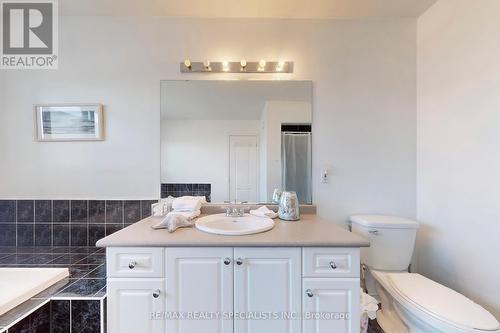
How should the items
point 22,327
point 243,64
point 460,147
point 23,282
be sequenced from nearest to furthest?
1. point 22,327
2. point 23,282
3. point 460,147
4. point 243,64

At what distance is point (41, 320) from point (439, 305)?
84.5 inches

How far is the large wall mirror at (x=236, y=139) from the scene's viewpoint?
1.86m

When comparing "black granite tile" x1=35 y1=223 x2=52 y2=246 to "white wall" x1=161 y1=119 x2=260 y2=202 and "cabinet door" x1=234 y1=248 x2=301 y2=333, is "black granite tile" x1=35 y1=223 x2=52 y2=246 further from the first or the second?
"cabinet door" x1=234 y1=248 x2=301 y2=333

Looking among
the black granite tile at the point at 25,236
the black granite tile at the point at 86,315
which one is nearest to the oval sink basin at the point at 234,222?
the black granite tile at the point at 86,315

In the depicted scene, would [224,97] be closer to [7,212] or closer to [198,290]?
[198,290]

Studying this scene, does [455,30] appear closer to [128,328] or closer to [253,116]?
[253,116]

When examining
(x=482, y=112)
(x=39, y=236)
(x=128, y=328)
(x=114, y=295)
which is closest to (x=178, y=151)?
(x=114, y=295)

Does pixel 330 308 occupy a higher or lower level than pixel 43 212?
lower

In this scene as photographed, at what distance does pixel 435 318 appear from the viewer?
115cm

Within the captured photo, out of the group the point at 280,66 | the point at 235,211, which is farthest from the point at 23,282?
the point at 280,66

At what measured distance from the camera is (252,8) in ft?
5.82

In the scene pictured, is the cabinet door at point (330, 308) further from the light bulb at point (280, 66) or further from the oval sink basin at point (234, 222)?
the light bulb at point (280, 66)

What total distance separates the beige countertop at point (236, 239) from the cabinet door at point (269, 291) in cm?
6

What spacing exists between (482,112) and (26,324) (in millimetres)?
2861
